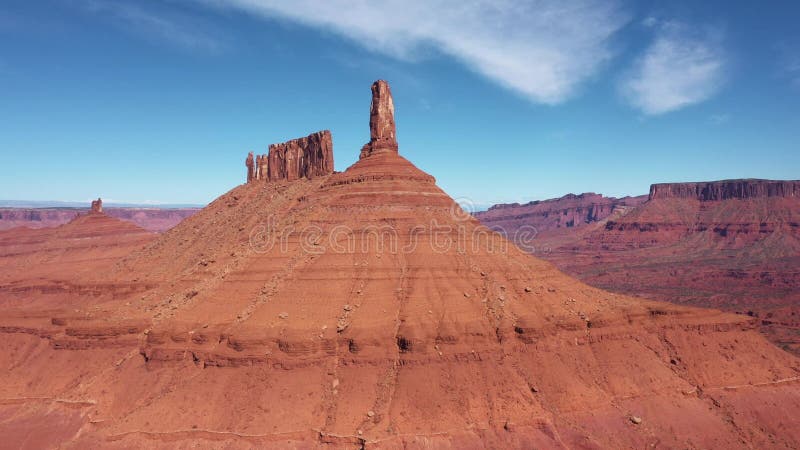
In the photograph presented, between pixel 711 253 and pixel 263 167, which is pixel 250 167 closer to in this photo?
pixel 263 167

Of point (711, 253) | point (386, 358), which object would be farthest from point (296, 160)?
point (711, 253)

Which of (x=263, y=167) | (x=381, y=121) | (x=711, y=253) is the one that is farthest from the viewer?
(x=711, y=253)

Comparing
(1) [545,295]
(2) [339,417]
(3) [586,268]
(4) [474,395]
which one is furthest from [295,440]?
(3) [586,268]

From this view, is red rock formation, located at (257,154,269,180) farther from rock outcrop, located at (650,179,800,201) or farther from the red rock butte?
rock outcrop, located at (650,179,800,201)

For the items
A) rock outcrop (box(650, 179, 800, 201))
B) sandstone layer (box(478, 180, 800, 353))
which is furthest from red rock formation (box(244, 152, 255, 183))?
rock outcrop (box(650, 179, 800, 201))

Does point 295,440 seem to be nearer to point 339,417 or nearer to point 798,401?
point 339,417

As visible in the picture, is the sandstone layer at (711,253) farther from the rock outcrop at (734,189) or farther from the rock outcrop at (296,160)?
the rock outcrop at (296,160)
